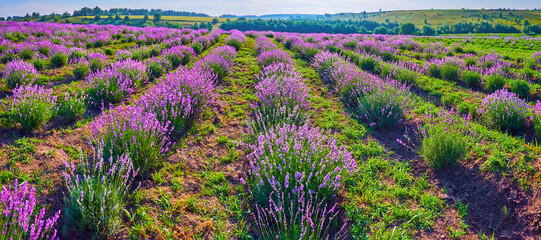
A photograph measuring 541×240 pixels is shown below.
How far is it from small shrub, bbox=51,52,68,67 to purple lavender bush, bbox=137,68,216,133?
18.7ft

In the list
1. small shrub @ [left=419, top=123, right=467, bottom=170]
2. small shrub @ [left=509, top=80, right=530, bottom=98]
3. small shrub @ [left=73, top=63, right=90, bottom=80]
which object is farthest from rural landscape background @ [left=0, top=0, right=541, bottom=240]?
small shrub @ [left=509, top=80, right=530, bottom=98]

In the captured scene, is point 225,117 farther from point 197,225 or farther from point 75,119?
point 197,225

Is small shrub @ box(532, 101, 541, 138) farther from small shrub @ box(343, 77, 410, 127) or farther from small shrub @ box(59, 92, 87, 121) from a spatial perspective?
small shrub @ box(59, 92, 87, 121)

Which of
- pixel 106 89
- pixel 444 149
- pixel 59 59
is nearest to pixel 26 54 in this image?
pixel 59 59

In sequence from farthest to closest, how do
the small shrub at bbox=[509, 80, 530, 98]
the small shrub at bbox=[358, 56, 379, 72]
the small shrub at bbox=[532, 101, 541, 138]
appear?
the small shrub at bbox=[358, 56, 379, 72] → the small shrub at bbox=[509, 80, 530, 98] → the small shrub at bbox=[532, 101, 541, 138]

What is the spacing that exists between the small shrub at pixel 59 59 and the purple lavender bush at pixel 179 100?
A: 5702 millimetres

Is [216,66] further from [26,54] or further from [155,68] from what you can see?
[26,54]

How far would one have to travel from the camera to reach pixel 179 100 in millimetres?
5098

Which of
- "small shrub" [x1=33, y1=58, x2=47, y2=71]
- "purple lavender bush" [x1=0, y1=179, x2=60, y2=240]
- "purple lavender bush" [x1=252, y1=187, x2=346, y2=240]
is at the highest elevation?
"small shrub" [x1=33, y1=58, x2=47, y2=71]

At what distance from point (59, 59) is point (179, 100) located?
704 cm

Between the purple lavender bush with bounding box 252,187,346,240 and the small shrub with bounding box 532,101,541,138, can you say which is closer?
the purple lavender bush with bounding box 252,187,346,240

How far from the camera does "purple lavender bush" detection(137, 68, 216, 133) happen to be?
192 inches

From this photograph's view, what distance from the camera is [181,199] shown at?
134 inches

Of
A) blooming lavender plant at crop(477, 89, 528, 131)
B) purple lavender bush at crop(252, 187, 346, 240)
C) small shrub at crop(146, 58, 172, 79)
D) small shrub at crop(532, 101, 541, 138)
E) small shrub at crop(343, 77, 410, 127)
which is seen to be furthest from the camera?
small shrub at crop(146, 58, 172, 79)
